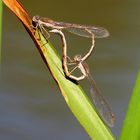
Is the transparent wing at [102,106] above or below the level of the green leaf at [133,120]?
below

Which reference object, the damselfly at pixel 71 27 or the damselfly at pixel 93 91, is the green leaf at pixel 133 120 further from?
the damselfly at pixel 71 27

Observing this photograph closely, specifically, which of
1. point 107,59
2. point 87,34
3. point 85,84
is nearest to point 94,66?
point 107,59

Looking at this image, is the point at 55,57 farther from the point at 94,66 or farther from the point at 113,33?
the point at 113,33

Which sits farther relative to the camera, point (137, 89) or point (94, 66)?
point (94, 66)

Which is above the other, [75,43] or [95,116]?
[95,116]

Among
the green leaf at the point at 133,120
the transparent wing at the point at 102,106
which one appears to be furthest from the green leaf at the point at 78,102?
the transparent wing at the point at 102,106

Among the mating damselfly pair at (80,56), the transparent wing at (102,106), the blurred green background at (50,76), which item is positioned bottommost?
the blurred green background at (50,76)

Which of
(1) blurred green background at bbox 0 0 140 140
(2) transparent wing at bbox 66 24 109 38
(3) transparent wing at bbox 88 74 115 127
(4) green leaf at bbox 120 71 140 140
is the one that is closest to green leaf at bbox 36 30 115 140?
(4) green leaf at bbox 120 71 140 140
